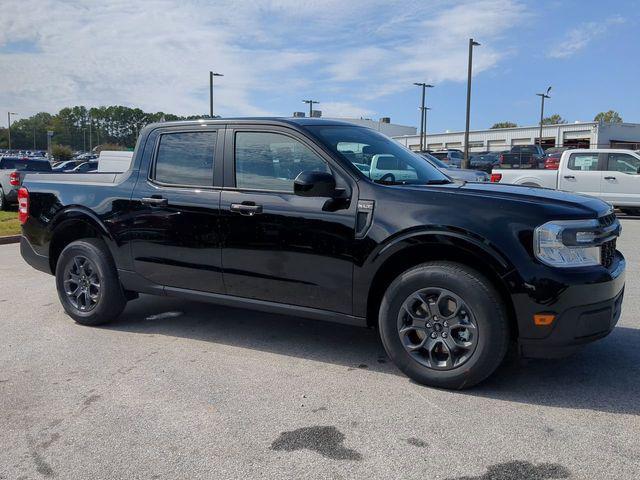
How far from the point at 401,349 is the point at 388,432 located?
0.78m

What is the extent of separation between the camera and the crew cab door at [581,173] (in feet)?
49.4

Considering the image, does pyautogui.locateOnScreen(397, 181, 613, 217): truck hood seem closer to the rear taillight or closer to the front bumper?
the front bumper

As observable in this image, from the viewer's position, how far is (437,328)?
12.5ft

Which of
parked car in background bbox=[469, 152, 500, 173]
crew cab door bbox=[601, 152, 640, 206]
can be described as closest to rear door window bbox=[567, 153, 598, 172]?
crew cab door bbox=[601, 152, 640, 206]

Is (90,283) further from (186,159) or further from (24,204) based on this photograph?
(186,159)

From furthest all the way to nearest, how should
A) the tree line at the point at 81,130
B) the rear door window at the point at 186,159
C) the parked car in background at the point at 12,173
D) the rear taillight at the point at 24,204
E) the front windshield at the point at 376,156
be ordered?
1. the tree line at the point at 81,130
2. the parked car in background at the point at 12,173
3. the rear taillight at the point at 24,204
4. the rear door window at the point at 186,159
5. the front windshield at the point at 376,156

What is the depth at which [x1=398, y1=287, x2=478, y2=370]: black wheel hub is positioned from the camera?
12.2 feet

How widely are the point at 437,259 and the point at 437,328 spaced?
0.45 meters

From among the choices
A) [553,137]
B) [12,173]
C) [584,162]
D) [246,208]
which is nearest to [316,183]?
[246,208]

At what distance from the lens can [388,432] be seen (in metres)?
3.24

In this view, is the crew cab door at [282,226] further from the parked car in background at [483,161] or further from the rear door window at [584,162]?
the parked car in background at [483,161]

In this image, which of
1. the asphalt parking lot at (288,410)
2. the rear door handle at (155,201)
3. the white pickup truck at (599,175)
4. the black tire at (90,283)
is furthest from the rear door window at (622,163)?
the black tire at (90,283)

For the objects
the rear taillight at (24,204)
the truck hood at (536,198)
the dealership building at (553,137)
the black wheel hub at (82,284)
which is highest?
the dealership building at (553,137)

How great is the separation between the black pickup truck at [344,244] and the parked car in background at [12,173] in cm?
1147
